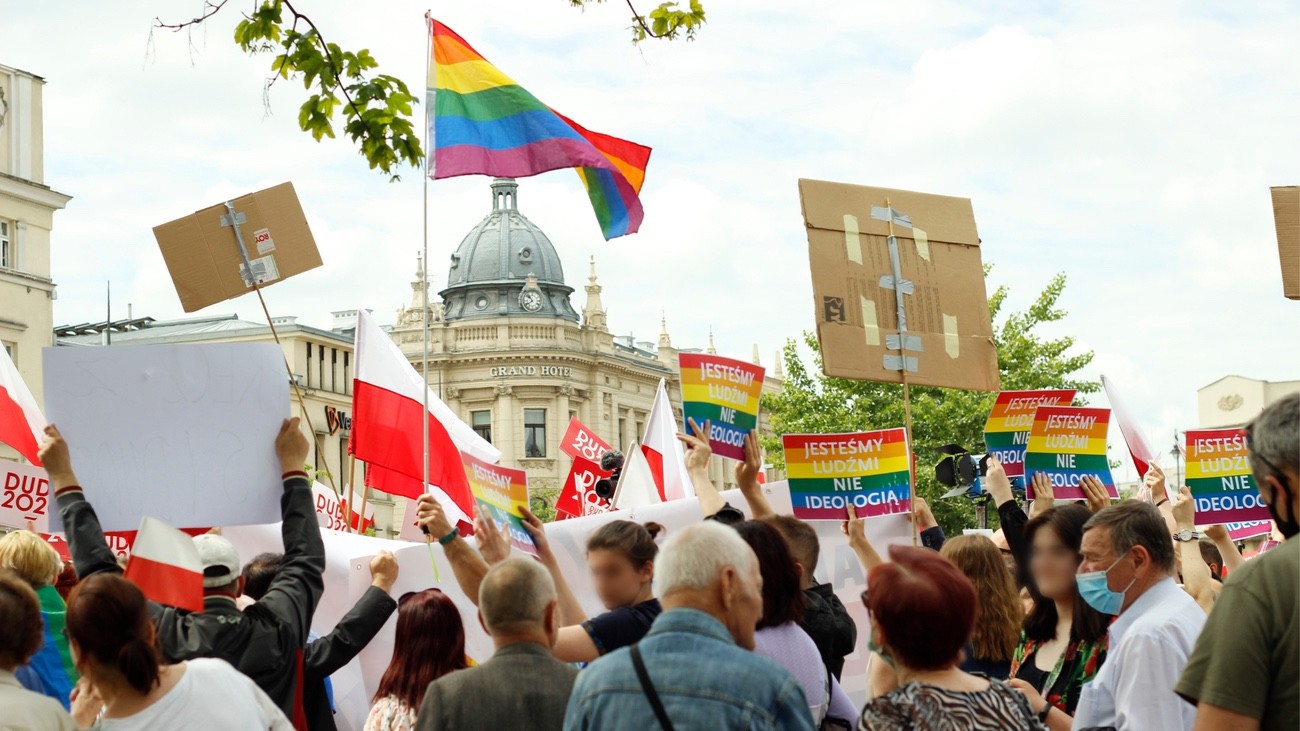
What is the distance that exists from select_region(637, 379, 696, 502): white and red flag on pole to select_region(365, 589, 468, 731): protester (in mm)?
6760

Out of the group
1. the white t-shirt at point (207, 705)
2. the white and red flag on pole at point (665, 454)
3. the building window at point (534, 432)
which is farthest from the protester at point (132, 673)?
the building window at point (534, 432)

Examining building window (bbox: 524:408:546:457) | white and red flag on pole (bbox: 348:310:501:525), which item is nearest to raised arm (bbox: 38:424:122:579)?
white and red flag on pole (bbox: 348:310:501:525)

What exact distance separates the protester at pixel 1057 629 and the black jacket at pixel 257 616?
91.1 inches

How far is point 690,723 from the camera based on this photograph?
3852mm

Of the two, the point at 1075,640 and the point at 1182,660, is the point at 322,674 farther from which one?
the point at 1182,660

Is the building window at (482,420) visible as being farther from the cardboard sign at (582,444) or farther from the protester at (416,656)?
the protester at (416,656)

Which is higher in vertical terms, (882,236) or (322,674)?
(882,236)

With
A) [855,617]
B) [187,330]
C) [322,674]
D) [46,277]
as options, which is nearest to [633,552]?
[322,674]

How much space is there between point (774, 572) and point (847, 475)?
8.64 ft

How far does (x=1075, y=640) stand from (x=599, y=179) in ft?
18.6

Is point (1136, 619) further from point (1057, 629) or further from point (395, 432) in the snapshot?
point (395, 432)

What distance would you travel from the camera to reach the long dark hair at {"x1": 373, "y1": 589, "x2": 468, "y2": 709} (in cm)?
578

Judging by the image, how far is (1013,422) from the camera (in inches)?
361

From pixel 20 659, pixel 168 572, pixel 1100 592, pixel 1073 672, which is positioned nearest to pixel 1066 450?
pixel 1073 672
